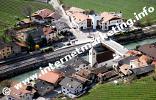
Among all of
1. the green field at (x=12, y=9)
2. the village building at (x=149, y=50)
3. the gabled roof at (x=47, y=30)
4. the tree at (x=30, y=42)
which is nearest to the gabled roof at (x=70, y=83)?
the tree at (x=30, y=42)

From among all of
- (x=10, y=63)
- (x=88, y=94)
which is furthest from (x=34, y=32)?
(x=88, y=94)

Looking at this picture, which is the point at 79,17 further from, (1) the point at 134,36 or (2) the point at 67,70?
(2) the point at 67,70

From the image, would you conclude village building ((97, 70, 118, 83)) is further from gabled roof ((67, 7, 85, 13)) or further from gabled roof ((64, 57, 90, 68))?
gabled roof ((67, 7, 85, 13))

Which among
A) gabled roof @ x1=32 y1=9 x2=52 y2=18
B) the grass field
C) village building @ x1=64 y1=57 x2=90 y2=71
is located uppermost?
the grass field

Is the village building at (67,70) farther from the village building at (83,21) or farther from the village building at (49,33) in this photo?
the village building at (83,21)

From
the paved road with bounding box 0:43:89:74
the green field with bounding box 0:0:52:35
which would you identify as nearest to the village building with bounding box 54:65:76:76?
the paved road with bounding box 0:43:89:74

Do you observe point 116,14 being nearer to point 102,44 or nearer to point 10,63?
point 102,44
